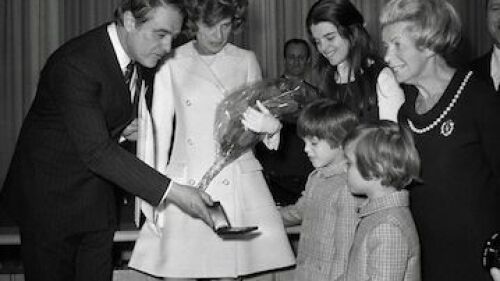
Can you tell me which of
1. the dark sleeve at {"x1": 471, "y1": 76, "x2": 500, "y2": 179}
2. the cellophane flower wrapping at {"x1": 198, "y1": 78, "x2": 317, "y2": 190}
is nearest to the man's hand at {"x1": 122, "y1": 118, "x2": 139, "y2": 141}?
the cellophane flower wrapping at {"x1": 198, "y1": 78, "x2": 317, "y2": 190}

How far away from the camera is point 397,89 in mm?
2393

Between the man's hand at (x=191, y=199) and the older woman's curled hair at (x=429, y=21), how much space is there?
0.78 m

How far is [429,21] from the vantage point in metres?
2.10

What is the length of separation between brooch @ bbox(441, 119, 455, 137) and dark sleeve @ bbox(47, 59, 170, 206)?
0.82m

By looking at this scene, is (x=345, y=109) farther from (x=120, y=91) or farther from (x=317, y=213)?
(x=120, y=91)

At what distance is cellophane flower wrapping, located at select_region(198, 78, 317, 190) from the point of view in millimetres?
2510

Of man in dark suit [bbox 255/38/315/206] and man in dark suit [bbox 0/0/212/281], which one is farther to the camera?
man in dark suit [bbox 255/38/315/206]

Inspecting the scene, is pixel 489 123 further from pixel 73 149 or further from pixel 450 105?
pixel 73 149

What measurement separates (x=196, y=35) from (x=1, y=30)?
363 cm

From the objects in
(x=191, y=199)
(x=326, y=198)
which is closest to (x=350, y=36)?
(x=326, y=198)

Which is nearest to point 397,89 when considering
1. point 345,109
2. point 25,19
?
point 345,109

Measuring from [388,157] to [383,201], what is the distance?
0.40 ft

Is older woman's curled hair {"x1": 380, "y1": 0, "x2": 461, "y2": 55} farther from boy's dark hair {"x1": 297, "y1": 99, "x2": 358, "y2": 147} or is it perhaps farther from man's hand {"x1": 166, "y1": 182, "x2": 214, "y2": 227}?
man's hand {"x1": 166, "y1": 182, "x2": 214, "y2": 227}

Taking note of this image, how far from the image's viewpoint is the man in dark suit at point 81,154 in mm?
2195
